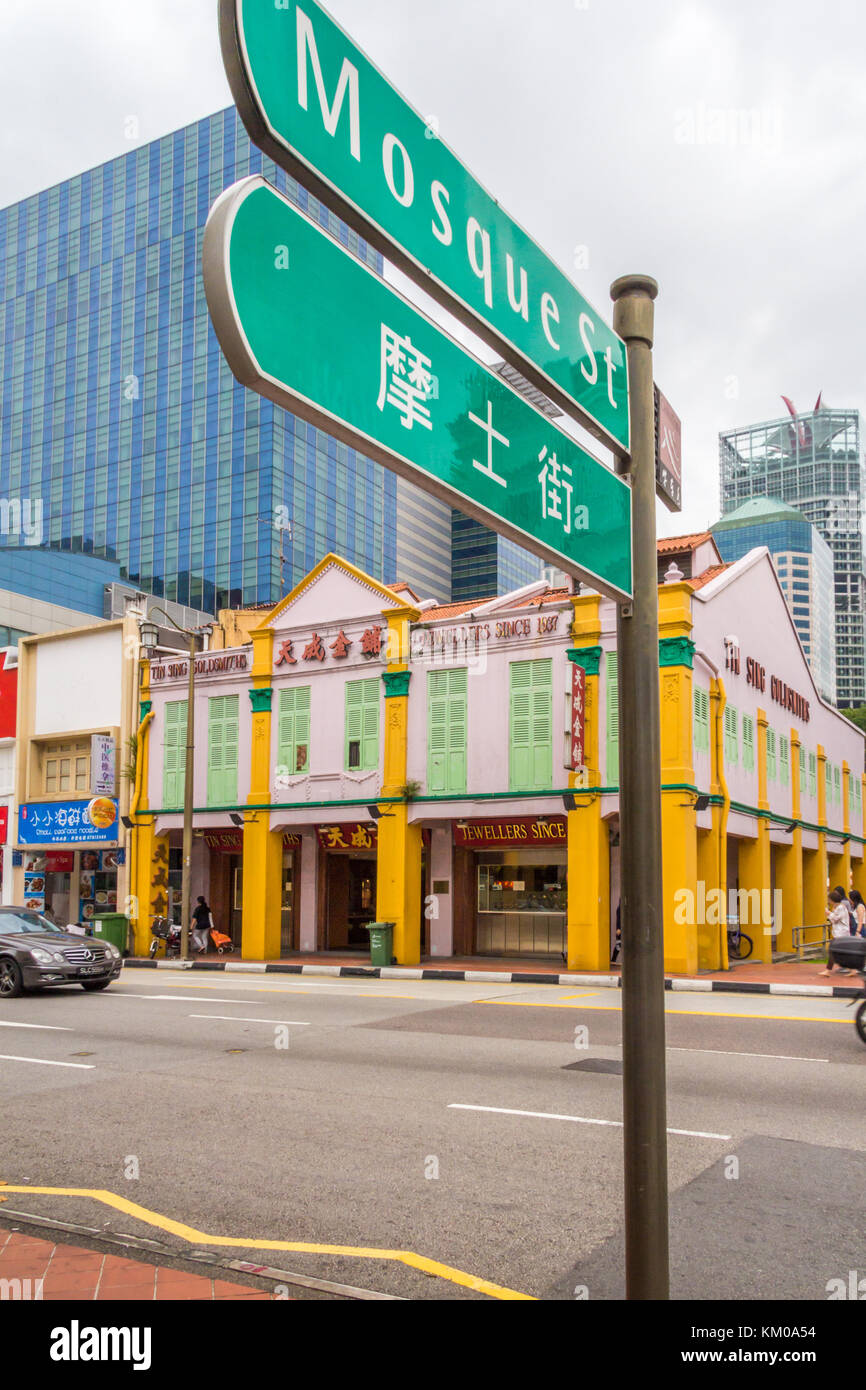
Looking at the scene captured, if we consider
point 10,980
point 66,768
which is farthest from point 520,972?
point 66,768

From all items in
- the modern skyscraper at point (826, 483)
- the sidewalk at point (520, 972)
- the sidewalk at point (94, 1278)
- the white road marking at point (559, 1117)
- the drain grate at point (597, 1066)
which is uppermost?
the modern skyscraper at point (826, 483)

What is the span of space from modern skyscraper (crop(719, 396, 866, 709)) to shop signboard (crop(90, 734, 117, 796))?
5311 inches

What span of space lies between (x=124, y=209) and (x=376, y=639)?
10524cm

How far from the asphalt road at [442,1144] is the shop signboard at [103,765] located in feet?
55.3

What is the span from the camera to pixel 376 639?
84.1 ft

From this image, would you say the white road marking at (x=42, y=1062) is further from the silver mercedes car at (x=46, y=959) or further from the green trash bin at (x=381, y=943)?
the green trash bin at (x=381, y=943)

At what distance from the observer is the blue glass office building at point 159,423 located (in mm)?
99188

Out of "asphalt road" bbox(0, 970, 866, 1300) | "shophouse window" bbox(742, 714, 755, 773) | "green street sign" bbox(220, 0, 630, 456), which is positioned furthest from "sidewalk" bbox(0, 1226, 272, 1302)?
"shophouse window" bbox(742, 714, 755, 773)

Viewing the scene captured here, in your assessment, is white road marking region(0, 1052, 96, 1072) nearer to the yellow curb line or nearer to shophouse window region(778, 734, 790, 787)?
the yellow curb line

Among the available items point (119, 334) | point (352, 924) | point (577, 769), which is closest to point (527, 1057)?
point (577, 769)

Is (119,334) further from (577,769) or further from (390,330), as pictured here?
(390,330)

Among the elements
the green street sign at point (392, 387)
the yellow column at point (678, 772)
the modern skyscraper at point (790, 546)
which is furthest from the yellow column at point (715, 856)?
the modern skyscraper at point (790, 546)

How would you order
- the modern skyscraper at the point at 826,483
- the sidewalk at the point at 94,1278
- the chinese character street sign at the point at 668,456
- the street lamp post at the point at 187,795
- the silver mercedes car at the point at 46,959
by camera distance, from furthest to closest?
1. the modern skyscraper at the point at 826,483
2. the street lamp post at the point at 187,795
3. the silver mercedes car at the point at 46,959
4. the sidewalk at the point at 94,1278
5. the chinese character street sign at the point at 668,456

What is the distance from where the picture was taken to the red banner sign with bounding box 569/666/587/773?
72.7ft
